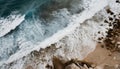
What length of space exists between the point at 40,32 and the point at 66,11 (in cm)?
227

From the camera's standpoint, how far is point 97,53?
10727mm

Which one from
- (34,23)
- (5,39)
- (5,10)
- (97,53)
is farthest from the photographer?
(5,10)

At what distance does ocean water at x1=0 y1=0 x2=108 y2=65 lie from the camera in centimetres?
1177

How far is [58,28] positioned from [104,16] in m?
2.52

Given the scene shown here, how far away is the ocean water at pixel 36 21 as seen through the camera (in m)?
11.8

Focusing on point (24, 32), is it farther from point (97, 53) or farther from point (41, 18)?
point (97, 53)

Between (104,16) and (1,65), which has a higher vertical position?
(104,16)

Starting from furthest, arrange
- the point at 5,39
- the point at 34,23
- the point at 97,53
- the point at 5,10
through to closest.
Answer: the point at 5,10, the point at 34,23, the point at 5,39, the point at 97,53

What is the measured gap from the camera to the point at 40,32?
41.3 feet

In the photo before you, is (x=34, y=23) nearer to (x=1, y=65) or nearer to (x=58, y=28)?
(x=58, y=28)

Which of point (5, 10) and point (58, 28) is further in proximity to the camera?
point (5, 10)

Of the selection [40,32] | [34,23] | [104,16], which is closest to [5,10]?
[34,23]

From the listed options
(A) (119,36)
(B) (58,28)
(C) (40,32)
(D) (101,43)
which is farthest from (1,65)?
(A) (119,36)

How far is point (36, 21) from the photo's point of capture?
1350 centimetres
